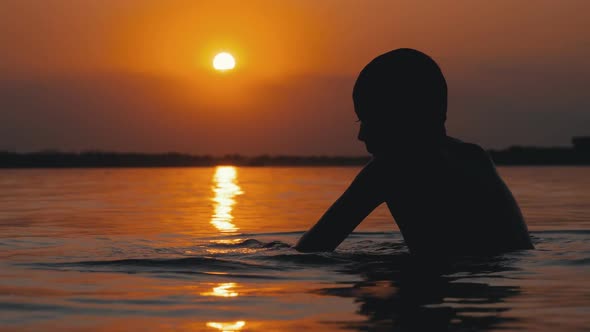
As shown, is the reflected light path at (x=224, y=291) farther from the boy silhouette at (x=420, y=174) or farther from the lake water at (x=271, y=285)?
the boy silhouette at (x=420, y=174)

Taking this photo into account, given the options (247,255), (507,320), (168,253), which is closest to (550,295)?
(507,320)

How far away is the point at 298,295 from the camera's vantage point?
23.9ft

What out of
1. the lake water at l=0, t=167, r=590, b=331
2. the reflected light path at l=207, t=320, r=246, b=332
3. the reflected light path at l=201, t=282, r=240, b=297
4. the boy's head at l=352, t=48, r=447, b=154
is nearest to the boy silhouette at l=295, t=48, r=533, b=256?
the boy's head at l=352, t=48, r=447, b=154

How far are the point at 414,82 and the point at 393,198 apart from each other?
43.0 inches

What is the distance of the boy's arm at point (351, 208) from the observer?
8227 mm

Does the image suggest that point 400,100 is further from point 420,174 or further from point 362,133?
point 420,174

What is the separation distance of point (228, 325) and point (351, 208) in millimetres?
2616

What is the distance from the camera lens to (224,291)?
Answer: 24.7 ft

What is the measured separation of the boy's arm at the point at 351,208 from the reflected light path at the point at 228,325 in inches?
95.7

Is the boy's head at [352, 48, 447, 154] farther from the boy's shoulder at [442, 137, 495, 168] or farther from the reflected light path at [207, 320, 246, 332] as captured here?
the reflected light path at [207, 320, 246, 332]

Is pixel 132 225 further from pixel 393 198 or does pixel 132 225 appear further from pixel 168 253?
pixel 393 198

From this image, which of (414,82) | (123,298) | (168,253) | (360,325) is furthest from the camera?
(168,253)

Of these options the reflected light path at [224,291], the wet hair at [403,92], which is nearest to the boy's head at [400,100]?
the wet hair at [403,92]

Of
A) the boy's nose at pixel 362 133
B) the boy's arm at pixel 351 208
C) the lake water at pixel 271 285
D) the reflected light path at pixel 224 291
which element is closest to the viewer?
the lake water at pixel 271 285
